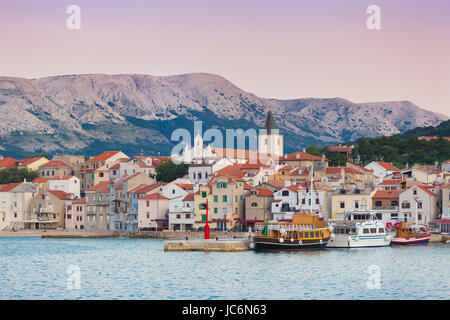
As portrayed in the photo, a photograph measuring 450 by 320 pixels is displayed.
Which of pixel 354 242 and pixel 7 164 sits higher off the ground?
pixel 7 164

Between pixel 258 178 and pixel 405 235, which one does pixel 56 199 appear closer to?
pixel 258 178

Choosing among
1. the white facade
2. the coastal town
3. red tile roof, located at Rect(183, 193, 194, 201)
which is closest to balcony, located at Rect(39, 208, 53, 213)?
the coastal town

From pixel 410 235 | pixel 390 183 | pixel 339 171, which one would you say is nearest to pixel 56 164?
pixel 339 171

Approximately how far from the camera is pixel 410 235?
68.2 meters

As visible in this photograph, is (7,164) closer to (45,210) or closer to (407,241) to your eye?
(45,210)

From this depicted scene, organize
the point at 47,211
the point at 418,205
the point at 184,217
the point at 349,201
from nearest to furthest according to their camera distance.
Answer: the point at 418,205, the point at 349,201, the point at 184,217, the point at 47,211

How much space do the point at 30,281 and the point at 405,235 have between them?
119 feet

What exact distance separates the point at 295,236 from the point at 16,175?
74.7 metres

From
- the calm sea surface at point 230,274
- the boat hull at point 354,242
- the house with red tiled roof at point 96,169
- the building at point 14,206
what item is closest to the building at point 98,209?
the building at point 14,206

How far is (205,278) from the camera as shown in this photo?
43969 millimetres

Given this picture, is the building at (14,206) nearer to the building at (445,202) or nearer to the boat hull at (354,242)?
the boat hull at (354,242)

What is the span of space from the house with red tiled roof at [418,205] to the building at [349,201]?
129 inches

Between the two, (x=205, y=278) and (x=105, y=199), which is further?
(x=105, y=199)
